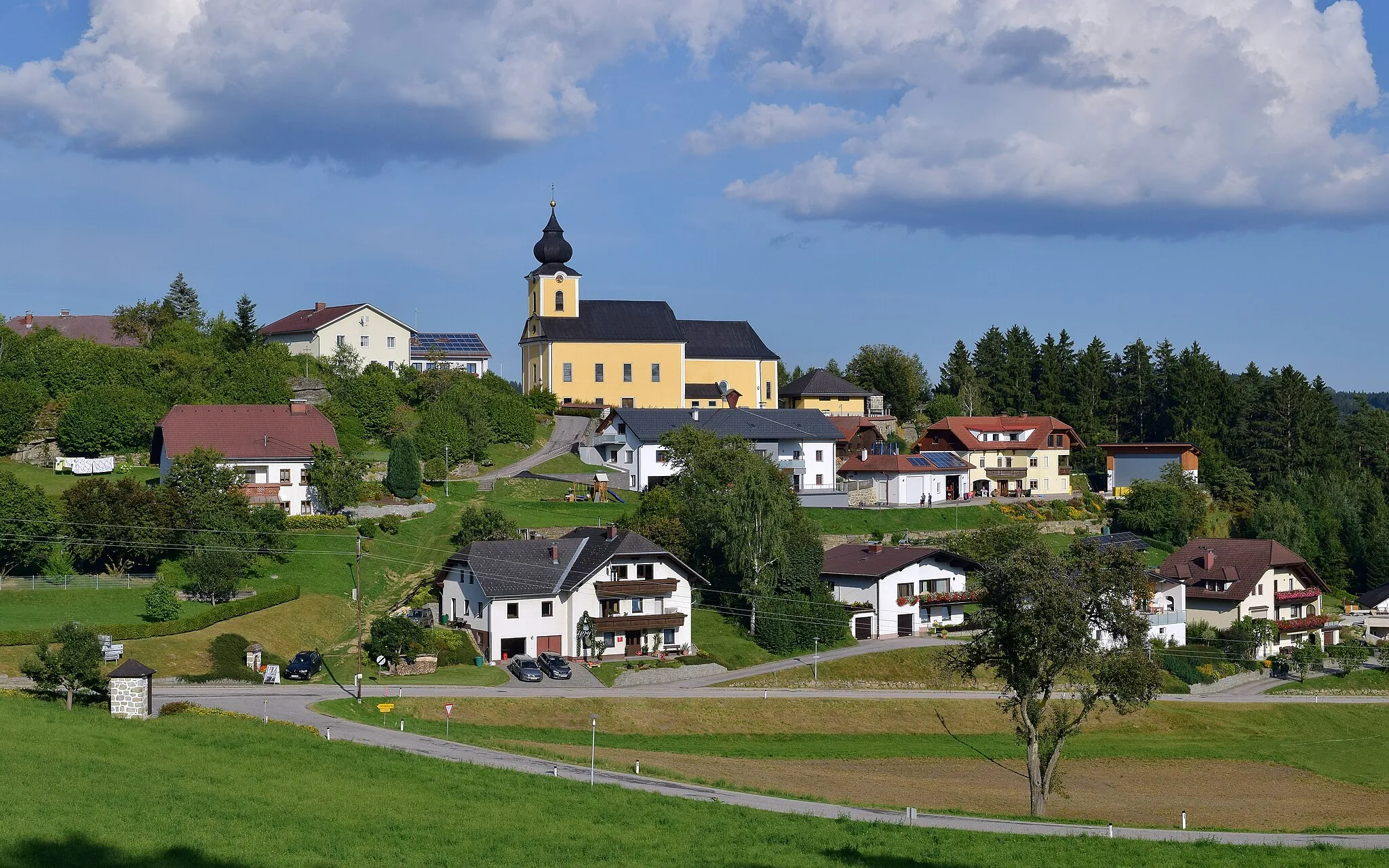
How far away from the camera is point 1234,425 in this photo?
114312 millimetres

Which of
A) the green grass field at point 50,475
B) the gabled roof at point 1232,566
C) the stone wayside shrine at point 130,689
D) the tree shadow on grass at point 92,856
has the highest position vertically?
the green grass field at point 50,475

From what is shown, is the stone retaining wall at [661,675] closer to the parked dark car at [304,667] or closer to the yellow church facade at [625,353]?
the parked dark car at [304,667]

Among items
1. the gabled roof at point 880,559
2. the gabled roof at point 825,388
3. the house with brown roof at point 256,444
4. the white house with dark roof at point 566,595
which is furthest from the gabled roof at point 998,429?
the house with brown roof at point 256,444

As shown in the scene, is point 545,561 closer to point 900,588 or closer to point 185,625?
point 185,625

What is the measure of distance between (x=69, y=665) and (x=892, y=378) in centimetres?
8262

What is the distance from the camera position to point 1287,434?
110 metres

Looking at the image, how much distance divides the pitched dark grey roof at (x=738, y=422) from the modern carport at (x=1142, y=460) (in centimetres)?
2313

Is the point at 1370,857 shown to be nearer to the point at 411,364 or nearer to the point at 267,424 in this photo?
the point at 267,424

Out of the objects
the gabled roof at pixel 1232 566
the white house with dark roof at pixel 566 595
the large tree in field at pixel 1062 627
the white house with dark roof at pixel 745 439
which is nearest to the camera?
the large tree in field at pixel 1062 627

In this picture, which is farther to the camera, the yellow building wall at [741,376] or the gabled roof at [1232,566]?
the yellow building wall at [741,376]

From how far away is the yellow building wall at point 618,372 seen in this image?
4173 inches

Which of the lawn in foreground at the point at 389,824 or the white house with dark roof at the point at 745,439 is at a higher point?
the white house with dark roof at the point at 745,439

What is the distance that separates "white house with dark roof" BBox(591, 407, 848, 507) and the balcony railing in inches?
1040

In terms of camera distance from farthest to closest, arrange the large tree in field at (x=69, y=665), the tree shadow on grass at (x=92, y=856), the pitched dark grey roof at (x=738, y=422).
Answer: the pitched dark grey roof at (x=738, y=422) < the large tree in field at (x=69, y=665) < the tree shadow on grass at (x=92, y=856)
